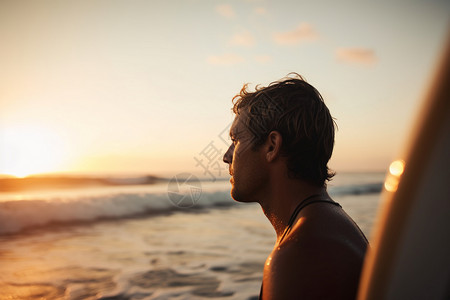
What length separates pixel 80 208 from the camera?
14.0m

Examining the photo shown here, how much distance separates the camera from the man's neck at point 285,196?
6.68 feet

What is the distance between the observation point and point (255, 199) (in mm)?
2238

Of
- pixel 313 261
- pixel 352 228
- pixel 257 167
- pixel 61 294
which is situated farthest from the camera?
pixel 61 294

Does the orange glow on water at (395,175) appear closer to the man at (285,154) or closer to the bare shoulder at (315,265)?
the bare shoulder at (315,265)

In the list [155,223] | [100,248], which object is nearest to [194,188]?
[155,223]

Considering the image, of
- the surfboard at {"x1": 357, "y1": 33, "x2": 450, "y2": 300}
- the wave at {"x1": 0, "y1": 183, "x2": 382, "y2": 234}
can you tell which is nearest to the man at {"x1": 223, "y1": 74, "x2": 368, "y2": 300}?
the surfboard at {"x1": 357, "y1": 33, "x2": 450, "y2": 300}

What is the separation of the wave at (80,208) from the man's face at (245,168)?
10.9 meters

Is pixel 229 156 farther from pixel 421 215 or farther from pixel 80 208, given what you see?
pixel 80 208

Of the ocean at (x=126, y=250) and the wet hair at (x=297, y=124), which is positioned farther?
the ocean at (x=126, y=250)

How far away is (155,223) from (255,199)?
10404mm

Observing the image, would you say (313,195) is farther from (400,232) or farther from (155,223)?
(155,223)
